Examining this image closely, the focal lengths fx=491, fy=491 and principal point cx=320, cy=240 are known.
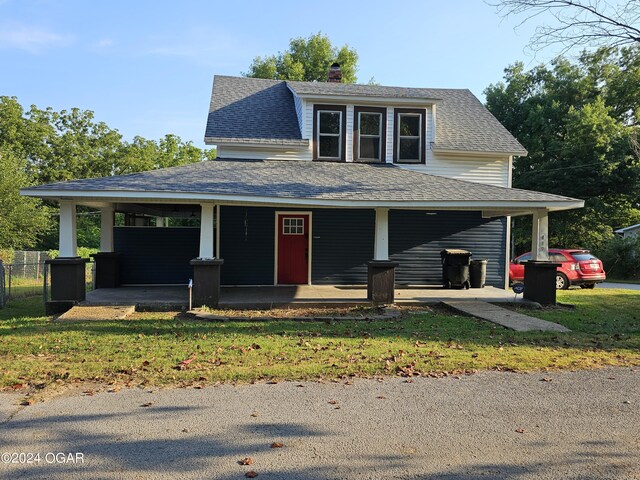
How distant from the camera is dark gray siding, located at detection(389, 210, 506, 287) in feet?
49.5

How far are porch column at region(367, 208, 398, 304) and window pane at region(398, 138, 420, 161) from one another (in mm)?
4415

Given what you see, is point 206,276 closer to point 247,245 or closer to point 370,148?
point 247,245

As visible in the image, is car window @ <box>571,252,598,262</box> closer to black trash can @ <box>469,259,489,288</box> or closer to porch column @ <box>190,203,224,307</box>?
black trash can @ <box>469,259,489,288</box>

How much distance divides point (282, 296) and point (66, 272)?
476cm

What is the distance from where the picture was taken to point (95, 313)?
31.2 ft

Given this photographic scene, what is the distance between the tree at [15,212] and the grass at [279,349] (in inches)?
732

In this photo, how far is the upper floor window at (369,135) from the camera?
48.6 feet

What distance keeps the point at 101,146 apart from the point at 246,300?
121 ft

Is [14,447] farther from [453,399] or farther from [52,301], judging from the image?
[52,301]

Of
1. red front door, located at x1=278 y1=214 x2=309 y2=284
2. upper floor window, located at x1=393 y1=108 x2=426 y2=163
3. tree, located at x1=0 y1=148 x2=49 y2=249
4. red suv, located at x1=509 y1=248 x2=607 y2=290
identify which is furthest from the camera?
tree, located at x1=0 y1=148 x2=49 y2=249

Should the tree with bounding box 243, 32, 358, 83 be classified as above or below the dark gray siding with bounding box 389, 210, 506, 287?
above

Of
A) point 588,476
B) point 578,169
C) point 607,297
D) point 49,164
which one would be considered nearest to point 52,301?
point 588,476

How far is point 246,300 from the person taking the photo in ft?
36.5

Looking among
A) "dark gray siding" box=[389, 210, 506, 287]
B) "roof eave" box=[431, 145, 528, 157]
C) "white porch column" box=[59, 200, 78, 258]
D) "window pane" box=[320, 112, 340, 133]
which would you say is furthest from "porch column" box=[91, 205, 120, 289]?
"roof eave" box=[431, 145, 528, 157]
